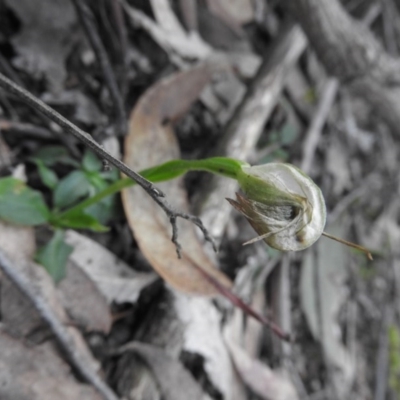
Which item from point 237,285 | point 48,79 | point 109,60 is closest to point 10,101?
point 48,79

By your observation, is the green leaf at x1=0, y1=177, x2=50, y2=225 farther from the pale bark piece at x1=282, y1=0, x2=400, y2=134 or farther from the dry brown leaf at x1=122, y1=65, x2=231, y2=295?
the pale bark piece at x1=282, y1=0, x2=400, y2=134

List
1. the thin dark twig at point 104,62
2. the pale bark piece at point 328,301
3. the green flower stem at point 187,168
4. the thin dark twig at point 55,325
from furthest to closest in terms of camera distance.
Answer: the pale bark piece at point 328,301, the thin dark twig at point 104,62, the thin dark twig at point 55,325, the green flower stem at point 187,168

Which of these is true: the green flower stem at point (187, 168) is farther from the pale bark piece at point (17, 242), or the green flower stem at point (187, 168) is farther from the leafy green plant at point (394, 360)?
the leafy green plant at point (394, 360)

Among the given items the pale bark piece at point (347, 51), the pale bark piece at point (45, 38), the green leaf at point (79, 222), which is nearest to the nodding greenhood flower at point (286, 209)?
the green leaf at point (79, 222)

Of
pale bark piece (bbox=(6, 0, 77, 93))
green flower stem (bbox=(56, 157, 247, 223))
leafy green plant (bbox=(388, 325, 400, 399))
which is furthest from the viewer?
leafy green plant (bbox=(388, 325, 400, 399))

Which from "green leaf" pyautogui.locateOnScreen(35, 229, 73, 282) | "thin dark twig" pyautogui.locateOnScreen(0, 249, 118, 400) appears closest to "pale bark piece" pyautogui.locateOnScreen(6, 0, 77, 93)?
"green leaf" pyautogui.locateOnScreen(35, 229, 73, 282)

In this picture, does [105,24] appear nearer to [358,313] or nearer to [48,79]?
[48,79]

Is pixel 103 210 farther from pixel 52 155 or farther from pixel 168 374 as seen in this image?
pixel 168 374
